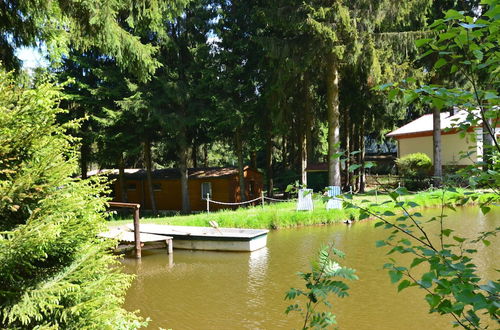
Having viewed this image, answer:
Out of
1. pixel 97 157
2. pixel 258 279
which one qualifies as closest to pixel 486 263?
pixel 258 279

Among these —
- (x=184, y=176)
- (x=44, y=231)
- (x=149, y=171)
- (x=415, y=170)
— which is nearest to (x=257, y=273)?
(x=44, y=231)

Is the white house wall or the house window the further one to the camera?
the white house wall

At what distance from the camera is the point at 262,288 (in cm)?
826

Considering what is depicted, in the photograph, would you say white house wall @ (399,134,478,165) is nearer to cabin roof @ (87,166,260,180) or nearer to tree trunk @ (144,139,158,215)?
cabin roof @ (87,166,260,180)

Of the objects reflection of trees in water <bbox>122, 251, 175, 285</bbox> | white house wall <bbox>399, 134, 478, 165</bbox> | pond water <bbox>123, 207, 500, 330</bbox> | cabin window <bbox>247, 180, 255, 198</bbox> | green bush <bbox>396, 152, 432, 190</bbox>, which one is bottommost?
reflection of trees in water <bbox>122, 251, 175, 285</bbox>

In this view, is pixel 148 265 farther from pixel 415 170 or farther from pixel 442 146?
pixel 442 146

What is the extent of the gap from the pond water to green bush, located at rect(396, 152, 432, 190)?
10.6 meters

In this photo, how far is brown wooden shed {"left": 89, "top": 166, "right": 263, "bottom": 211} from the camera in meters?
23.6

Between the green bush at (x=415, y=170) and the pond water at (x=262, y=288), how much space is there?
10618mm

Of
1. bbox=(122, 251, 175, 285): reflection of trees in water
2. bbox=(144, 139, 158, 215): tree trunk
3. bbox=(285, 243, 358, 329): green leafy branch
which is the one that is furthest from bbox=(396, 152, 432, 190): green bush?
bbox=(285, 243, 358, 329): green leafy branch

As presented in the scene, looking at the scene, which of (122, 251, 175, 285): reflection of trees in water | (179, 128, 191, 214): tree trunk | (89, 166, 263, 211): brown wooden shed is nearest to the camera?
(122, 251, 175, 285): reflection of trees in water

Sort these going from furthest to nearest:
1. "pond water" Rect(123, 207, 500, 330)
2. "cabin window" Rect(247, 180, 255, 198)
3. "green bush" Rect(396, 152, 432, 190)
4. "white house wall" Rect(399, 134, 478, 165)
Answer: "white house wall" Rect(399, 134, 478, 165) → "cabin window" Rect(247, 180, 255, 198) → "green bush" Rect(396, 152, 432, 190) → "pond water" Rect(123, 207, 500, 330)

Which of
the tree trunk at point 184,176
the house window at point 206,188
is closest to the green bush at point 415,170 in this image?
the house window at point 206,188

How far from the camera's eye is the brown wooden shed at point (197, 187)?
2364 cm
